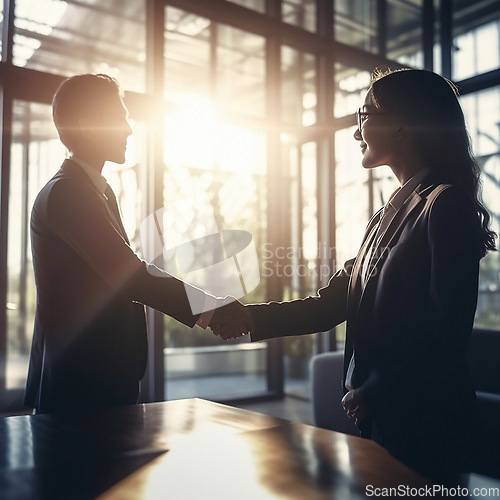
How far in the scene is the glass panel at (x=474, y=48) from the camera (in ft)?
12.9

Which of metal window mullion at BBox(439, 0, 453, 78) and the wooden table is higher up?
metal window mullion at BBox(439, 0, 453, 78)

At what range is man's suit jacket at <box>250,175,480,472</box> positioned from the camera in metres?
1.19

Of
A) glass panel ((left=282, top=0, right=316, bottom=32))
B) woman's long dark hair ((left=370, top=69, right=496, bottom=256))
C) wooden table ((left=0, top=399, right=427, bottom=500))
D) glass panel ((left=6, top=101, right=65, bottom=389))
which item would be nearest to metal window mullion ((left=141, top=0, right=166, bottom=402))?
glass panel ((left=6, top=101, right=65, bottom=389))

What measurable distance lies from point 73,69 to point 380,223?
2825 mm

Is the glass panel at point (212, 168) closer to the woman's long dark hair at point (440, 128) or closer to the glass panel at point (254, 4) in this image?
the glass panel at point (254, 4)

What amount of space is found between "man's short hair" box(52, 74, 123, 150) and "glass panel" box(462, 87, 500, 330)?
9.14 ft

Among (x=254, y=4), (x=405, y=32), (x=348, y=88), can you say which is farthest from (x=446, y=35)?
(x=254, y=4)

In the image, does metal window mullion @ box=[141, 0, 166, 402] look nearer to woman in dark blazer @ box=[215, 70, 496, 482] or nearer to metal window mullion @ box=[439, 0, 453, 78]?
metal window mullion @ box=[439, 0, 453, 78]

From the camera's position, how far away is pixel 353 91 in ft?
16.2

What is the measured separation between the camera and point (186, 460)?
81 cm

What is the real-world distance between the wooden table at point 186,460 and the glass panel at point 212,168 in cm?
309

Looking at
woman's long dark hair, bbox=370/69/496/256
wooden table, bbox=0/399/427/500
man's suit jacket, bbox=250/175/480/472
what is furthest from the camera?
woman's long dark hair, bbox=370/69/496/256

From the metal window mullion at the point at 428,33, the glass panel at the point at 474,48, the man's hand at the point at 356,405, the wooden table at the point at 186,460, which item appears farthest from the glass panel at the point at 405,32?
the wooden table at the point at 186,460

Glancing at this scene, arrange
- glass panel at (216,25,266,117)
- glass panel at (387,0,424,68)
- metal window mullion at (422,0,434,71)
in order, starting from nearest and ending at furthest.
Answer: metal window mullion at (422,0,434,71)
glass panel at (216,25,266,117)
glass panel at (387,0,424,68)
